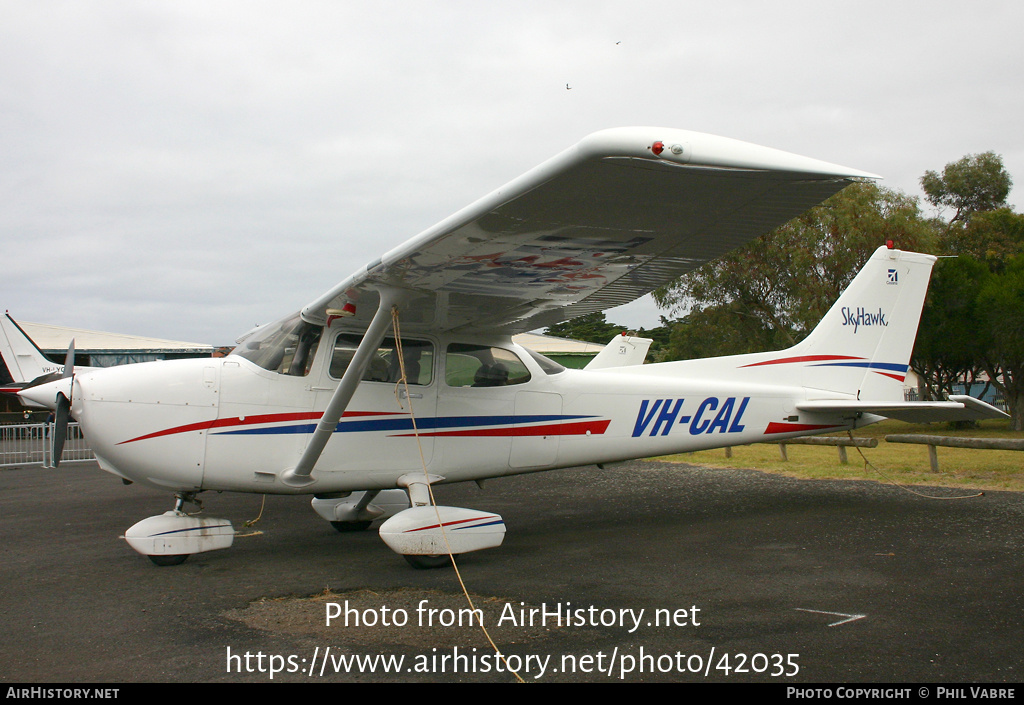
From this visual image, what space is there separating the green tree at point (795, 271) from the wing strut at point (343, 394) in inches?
862

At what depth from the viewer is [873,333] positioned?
8.03 meters

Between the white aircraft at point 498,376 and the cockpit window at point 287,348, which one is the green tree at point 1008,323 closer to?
the white aircraft at point 498,376

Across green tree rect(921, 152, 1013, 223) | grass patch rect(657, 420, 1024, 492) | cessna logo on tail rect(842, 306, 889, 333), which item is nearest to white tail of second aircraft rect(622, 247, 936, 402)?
cessna logo on tail rect(842, 306, 889, 333)

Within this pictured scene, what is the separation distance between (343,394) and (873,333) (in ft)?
20.2

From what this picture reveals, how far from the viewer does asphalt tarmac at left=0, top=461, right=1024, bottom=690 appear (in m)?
3.38

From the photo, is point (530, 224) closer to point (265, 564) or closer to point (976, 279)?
point (265, 564)

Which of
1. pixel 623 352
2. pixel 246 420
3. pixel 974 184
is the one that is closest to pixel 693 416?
pixel 246 420

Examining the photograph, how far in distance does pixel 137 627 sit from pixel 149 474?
5.57 ft

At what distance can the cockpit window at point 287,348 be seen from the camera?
594 cm

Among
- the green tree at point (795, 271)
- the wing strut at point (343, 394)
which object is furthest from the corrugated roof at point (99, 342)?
the wing strut at point (343, 394)

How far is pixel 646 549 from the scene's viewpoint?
5988 millimetres

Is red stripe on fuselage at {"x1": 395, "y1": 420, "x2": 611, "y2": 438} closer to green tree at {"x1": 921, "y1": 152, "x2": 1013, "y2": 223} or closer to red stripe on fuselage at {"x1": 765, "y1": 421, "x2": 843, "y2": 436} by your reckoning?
red stripe on fuselage at {"x1": 765, "y1": 421, "x2": 843, "y2": 436}

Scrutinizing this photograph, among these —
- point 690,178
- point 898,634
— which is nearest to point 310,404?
point 690,178

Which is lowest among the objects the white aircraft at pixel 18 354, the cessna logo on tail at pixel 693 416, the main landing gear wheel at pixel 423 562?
the main landing gear wheel at pixel 423 562
